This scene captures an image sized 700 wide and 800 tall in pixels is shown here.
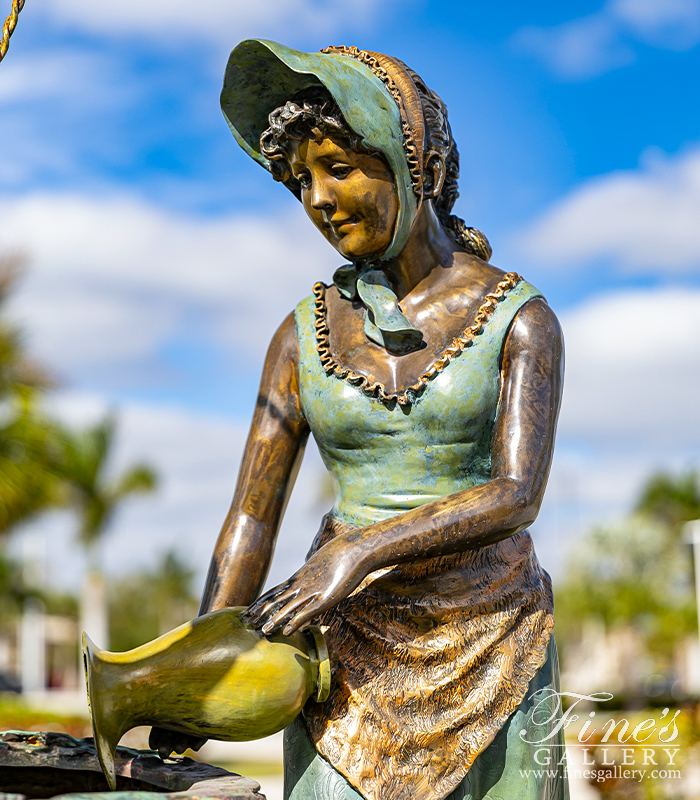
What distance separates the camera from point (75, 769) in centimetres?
229

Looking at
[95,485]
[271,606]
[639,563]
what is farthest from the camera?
[639,563]

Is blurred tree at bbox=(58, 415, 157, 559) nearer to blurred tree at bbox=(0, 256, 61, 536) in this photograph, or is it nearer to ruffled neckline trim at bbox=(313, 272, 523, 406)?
blurred tree at bbox=(0, 256, 61, 536)

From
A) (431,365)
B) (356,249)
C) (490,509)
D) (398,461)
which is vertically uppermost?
(356,249)

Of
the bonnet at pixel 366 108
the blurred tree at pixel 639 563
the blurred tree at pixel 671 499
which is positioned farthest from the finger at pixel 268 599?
the blurred tree at pixel 671 499

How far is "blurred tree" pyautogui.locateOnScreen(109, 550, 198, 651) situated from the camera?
5006cm

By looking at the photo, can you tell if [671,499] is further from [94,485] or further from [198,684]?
[198,684]

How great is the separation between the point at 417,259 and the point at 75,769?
1.41 m

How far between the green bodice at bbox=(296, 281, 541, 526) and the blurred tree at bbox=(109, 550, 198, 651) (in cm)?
4678

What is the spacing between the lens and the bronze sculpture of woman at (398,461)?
7.62ft

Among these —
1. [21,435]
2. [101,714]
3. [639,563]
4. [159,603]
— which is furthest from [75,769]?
[159,603]

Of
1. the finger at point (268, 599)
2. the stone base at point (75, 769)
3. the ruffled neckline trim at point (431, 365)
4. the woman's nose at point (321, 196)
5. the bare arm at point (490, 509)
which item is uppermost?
the woman's nose at point (321, 196)

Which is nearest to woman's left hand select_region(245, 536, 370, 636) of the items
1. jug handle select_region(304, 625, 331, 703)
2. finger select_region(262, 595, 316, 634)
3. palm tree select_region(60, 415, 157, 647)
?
finger select_region(262, 595, 316, 634)

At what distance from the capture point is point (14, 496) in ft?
44.6

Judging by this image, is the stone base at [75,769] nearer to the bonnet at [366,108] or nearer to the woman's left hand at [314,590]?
the woman's left hand at [314,590]
